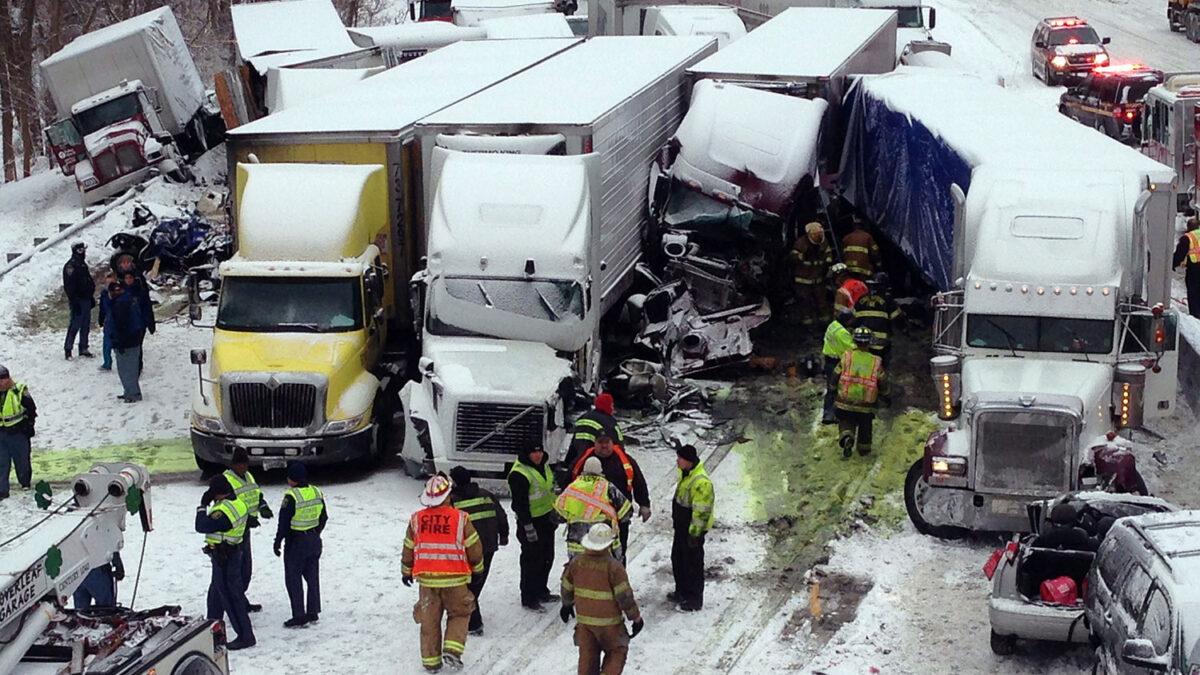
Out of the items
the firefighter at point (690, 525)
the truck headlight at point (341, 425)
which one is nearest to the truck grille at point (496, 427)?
the truck headlight at point (341, 425)

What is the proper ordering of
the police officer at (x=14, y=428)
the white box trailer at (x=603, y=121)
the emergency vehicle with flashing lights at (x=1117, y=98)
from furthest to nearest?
1. the emergency vehicle with flashing lights at (x=1117, y=98)
2. the white box trailer at (x=603, y=121)
3. the police officer at (x=14, y=428)

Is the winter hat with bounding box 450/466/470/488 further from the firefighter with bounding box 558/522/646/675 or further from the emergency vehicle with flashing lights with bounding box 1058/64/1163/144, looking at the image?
the emergency vehicle with flashing lights with bounding box 1058/64/1163/144

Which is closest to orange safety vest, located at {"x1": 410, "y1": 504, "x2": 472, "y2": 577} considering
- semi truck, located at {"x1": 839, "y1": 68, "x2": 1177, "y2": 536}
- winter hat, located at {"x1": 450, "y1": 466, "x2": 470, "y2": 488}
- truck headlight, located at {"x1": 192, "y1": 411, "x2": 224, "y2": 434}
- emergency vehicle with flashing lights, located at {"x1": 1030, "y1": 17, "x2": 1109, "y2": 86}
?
winter hat, located at {"x1": 450, "y1": 466, "x2": 470, "y2": 488}

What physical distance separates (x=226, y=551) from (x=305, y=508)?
702mm

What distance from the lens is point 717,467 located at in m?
17.7

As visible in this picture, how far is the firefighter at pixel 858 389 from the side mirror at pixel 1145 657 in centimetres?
711

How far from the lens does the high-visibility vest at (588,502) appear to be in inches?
473

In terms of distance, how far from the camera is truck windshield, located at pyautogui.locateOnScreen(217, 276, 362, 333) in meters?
18.0

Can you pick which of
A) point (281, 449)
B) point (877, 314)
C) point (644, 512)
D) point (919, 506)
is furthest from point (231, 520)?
point (877, 314)

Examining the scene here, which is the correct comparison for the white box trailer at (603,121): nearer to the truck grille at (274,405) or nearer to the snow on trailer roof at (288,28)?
the truck grille at (274,405)

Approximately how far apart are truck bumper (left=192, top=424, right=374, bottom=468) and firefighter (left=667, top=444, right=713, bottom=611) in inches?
194

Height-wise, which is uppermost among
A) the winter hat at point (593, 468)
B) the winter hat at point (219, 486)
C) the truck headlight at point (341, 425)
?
the winter hat at point (593, 468)

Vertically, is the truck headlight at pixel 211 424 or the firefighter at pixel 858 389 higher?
the firefighter at pixel 858 389

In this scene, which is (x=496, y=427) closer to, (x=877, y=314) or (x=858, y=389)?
(x=858, y=389)
